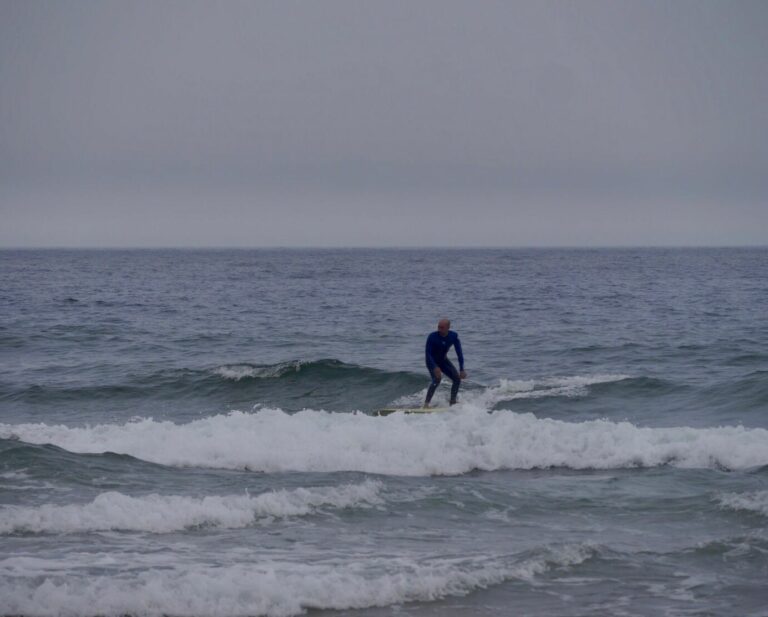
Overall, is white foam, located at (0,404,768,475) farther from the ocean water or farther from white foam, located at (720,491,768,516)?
white foam, located at (720,491,768,516)

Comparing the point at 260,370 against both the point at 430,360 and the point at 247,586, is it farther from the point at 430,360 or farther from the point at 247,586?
the point at 247,586

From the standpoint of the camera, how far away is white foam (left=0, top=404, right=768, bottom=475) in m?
13.7

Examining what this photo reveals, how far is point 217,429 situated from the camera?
1495 cm

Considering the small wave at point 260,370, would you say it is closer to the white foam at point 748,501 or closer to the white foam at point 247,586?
the white foam at point 748,501

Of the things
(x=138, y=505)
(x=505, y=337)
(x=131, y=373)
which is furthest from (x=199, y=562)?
(x=505, y=337)

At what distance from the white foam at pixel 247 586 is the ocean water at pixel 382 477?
21mm

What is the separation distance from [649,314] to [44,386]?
21.9m

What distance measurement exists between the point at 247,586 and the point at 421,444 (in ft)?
20.2

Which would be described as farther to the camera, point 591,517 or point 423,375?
point 423,375

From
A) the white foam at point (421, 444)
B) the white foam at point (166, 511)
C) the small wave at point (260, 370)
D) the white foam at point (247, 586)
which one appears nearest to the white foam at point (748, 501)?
the white foam at point (421, 444)

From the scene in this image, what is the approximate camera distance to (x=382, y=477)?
12594 millimetres

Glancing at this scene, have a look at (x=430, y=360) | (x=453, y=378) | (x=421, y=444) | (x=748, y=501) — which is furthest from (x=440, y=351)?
(x=748, y=501)

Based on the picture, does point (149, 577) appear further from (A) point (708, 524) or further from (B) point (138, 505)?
(A) point (708, 524)

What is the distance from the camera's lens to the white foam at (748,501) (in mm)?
10844
